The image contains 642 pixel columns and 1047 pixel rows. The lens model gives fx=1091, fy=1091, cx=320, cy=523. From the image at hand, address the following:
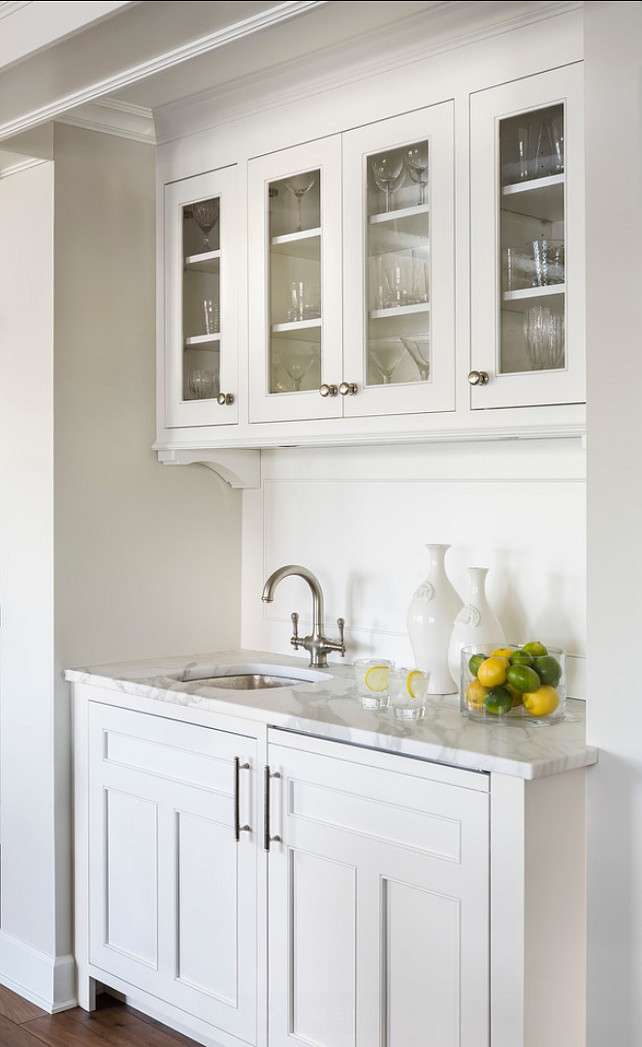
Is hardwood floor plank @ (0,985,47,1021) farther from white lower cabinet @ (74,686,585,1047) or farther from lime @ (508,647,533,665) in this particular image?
lime @ (508,647,533,665)

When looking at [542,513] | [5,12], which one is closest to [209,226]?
[5,12]

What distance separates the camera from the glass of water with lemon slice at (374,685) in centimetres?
248

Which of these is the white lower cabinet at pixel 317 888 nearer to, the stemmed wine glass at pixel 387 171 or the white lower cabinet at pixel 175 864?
the white lower cabinet at pixel 175 864

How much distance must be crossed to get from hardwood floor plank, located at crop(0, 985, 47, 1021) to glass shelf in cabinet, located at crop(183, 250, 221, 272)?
2.12 meters

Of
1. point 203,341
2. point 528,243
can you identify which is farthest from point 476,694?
point 203,341

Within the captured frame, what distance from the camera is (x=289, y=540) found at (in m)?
3.34

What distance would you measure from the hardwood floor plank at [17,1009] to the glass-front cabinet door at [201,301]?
169 centimetres

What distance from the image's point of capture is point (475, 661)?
232cm

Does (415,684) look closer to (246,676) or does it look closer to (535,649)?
(535,649)

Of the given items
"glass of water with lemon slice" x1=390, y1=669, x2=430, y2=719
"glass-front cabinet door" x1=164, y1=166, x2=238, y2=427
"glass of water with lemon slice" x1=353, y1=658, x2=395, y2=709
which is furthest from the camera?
"glass-front cabinet door" x1=164, y1=166, x2=238, y2=427

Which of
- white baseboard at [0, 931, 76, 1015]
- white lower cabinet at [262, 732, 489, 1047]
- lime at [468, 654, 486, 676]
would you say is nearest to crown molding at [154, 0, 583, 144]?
lime at [468, 654, 486, 676]

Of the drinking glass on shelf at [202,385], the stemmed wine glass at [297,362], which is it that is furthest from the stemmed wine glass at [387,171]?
the drinking glass on shelf at [202,385]

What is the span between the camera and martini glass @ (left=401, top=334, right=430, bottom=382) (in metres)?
2.50

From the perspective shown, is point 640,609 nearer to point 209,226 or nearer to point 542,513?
point 542,513
